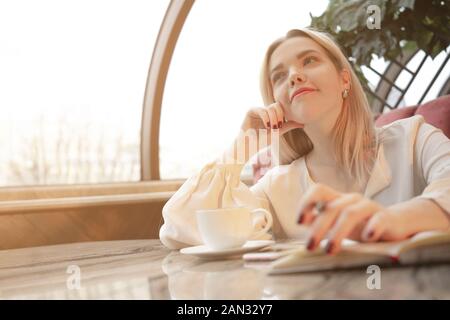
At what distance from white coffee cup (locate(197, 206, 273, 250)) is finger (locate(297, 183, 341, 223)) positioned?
0.28m

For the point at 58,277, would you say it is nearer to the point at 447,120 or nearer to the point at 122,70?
the point at 447,120

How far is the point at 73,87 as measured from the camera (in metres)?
2.71

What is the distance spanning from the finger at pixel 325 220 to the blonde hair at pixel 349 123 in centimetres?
44

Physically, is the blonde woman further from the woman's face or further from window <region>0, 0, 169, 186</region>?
window <region>0, 0, 169, 186</region>

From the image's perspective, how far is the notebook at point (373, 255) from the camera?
0.66 metres

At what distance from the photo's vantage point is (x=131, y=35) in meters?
2.90

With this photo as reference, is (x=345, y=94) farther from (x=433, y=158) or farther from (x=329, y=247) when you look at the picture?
(x=329, y=247)

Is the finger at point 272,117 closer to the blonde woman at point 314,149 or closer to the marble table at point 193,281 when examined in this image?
the blonde woman at point 314,149

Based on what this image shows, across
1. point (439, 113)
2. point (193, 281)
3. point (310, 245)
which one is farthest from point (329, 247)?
point (439, 113)

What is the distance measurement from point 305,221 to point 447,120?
1085 mm

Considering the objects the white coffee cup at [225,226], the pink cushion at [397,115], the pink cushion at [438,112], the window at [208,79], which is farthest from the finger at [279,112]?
the window at [208,79]

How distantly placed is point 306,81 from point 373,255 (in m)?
0.45

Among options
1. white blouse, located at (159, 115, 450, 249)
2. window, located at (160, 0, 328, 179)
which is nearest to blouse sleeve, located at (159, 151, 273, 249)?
white blouse, located at (159, 115, 450, 249)
